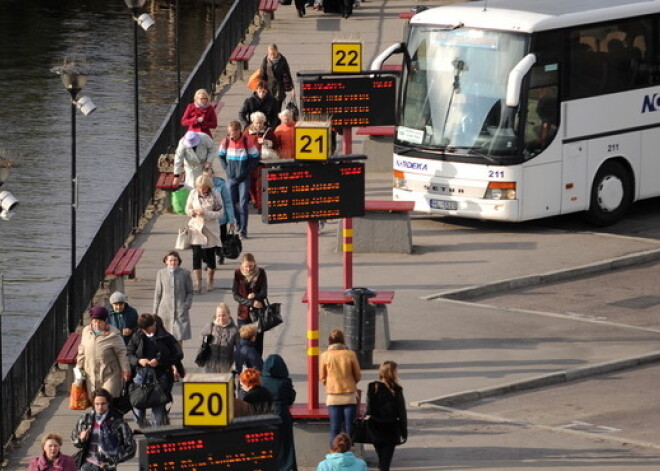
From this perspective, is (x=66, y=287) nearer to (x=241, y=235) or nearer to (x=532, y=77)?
(x=241, y=235)

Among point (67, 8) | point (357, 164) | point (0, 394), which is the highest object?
point (67, 8)

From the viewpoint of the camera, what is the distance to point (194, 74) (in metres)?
40.8

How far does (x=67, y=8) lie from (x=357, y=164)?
4530 cm

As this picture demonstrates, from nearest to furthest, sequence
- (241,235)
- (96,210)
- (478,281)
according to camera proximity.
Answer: (478,281)
(241,235)
(96,210)

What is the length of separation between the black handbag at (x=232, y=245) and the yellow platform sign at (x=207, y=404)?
13289 mm

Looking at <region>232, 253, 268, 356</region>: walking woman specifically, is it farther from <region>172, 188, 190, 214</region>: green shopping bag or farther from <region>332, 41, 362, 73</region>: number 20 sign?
<region>172, 188, 190, 214</region>: green shopping bag

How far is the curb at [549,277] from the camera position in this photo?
2853 centimetres

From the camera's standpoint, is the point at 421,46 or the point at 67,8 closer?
the point at 421,46

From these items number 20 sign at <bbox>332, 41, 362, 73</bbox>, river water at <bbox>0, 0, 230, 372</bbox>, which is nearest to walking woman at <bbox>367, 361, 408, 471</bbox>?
number 20 sign at <bbox>332, 41, 362, 73</bbox>

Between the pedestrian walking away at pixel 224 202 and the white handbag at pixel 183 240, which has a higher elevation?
the pedestrian walking away at pixel 224 202

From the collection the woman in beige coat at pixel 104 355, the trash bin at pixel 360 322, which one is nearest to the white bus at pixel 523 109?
the trash bin at pixel 360 322

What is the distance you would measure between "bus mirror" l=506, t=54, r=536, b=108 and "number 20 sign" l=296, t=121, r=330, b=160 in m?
9.10

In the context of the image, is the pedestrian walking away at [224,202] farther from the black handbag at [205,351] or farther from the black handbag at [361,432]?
the black handbag at [361,432]

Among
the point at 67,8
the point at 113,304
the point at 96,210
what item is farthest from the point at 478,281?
the point at 67,8
